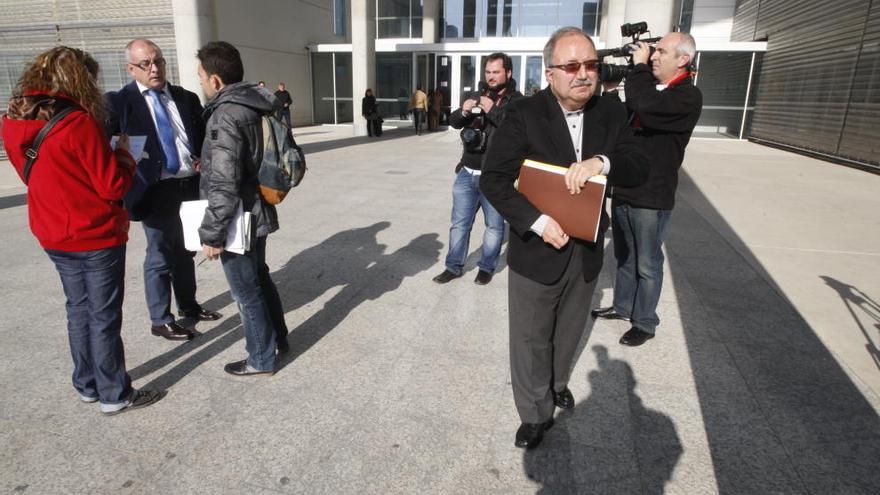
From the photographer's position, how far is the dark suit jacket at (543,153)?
2.26 metres

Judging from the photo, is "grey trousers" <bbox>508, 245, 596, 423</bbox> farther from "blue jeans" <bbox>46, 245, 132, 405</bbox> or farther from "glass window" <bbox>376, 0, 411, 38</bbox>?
"glass window" <bbox>376, 0, 411, 38</bbox>

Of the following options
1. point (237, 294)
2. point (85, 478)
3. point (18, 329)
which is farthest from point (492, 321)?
point (18, 329)

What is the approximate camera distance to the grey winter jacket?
2.60 metres

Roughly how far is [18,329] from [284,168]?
2.43m

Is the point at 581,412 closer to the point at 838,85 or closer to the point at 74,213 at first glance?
the point at 74,213

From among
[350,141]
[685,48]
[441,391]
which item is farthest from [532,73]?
[441,391]

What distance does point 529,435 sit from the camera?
2516mm

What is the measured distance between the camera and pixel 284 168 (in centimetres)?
283

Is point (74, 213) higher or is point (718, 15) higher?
point (718, 15)

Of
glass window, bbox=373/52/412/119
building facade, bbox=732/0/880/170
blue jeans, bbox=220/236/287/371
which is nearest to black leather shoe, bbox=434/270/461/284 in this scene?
blue jeans, bbox=220/236/287/371

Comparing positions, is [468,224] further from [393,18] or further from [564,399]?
[393,18]

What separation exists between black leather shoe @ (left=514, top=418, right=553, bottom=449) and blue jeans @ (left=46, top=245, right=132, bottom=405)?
2.04 meters

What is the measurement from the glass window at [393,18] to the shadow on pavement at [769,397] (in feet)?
78.5

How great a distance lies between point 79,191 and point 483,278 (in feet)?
10.3
